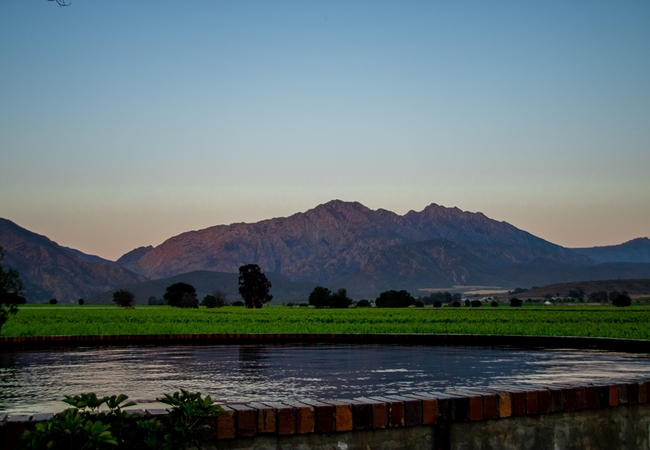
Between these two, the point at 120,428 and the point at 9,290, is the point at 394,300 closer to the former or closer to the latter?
the point at 9,290

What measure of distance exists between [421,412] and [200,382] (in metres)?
8.69

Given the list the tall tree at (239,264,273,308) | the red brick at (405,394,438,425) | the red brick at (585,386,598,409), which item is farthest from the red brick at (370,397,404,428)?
the tall tree at (239,264,273,308)

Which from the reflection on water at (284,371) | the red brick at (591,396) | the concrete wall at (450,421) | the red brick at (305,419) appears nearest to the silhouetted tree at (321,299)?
the reflection on water at (284,371)

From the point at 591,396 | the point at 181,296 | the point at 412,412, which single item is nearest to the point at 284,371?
the point at 591,396

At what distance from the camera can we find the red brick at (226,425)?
494 cm

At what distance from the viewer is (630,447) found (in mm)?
6445

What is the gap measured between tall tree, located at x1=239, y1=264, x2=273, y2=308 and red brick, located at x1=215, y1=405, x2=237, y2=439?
402 feet

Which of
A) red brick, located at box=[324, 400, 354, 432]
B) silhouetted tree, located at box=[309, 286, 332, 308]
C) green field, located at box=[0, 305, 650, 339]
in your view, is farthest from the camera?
silhouetted tree, located at box=[309, 286, 332, 308]

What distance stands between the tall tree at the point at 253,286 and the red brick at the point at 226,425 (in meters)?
123

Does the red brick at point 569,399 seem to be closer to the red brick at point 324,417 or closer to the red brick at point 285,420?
the red brick at point 324,417

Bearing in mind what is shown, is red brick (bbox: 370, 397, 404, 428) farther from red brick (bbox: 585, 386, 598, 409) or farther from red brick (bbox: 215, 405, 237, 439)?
red brick (bbox: 585, 386, 598, 409)

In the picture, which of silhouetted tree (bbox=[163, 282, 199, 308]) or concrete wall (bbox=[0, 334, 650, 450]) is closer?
concrete wall (bbox=[0, 334, 650, 450])

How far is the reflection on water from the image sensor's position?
39.4 feet

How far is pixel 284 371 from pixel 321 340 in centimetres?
1118
